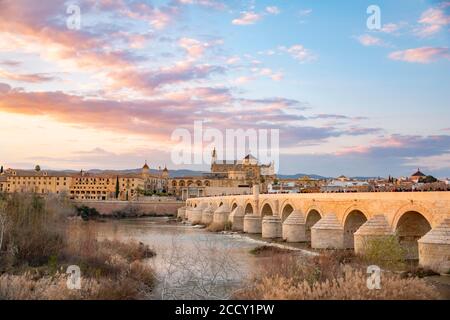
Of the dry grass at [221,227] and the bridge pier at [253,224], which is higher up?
the bridge pier at [253,224]

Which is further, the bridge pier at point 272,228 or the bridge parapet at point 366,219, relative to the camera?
the bridge pier at point 272,228

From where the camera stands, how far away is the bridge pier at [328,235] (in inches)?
964

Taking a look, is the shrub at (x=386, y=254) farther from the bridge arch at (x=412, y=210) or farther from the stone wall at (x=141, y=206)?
the stone wall at (x=141, y=206)

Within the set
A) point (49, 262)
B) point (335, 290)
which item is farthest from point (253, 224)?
point (335, 290)

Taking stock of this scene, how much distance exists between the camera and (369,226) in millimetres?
20484

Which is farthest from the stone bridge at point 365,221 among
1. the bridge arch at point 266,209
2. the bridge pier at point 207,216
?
the bridge pier at point 207,216

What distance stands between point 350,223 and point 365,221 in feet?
2.84

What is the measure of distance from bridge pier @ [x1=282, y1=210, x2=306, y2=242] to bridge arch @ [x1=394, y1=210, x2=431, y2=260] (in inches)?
380

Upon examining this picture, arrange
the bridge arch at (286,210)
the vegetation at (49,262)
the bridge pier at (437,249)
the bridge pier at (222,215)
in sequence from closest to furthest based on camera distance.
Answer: the vegetation at (49,262)
the bridge pier at (437,249)
the bridge arch at (286,210)
the bridge pier at (222,215)

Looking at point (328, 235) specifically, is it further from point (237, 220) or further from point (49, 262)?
point (237, 220)

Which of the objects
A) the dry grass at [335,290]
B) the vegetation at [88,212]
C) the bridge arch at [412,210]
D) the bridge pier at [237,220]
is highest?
the bridge arch at [412,210]

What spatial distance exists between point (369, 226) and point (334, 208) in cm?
583

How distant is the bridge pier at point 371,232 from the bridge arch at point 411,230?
1.59ft
